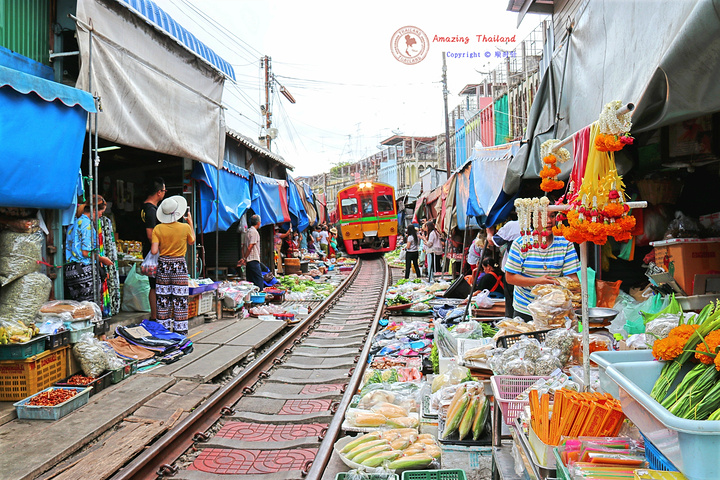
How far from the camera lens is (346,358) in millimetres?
7309

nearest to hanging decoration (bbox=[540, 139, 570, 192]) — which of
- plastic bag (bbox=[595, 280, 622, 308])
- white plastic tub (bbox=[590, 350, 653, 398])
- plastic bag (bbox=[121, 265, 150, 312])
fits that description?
white plastic tub (bbox=[590, 350, 653, 398])

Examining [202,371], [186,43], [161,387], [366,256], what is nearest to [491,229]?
[202,371]

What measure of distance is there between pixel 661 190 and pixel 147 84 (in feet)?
21.6

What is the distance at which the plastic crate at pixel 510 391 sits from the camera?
9.32 feet

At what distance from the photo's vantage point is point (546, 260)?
16.2ft

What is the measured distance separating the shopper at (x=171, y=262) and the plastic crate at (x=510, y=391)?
5.77m

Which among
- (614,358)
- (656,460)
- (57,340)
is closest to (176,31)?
(57,340)

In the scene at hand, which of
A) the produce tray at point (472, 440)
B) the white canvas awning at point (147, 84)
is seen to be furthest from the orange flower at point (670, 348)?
the white canvas awning at point (147, 84)

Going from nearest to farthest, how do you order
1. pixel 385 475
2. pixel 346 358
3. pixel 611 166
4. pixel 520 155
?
pixel 611 166
pixel 385 475
pixel 520 155
pixel 346 358

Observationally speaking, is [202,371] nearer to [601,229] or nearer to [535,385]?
[535,385]

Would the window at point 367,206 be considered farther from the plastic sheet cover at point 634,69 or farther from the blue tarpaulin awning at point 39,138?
the blue tarpaulin awning at point 39,138

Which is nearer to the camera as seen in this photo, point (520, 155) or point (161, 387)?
point (161, 387)

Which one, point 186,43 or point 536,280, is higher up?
point 186,43

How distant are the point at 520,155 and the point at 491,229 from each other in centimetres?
240
